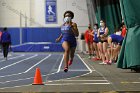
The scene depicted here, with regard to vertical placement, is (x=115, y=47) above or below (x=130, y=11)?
below

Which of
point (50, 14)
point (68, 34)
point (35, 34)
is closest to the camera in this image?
point (68, 34)

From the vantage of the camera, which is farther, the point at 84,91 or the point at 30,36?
the point at 30,36

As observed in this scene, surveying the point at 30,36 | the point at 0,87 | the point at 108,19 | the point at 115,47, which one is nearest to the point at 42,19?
the point at 30,36

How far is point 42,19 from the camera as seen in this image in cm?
4984

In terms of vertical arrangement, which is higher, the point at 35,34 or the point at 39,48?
the point at 35,34

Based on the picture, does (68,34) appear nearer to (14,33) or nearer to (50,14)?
(14,33)

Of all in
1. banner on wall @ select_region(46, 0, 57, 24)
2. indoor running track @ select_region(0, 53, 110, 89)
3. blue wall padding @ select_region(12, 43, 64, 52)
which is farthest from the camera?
banner on wall @ select_region(46, 0, 57, 24)

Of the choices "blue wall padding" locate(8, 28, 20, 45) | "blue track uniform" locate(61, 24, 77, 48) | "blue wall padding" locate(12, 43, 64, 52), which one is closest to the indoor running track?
"blue track uniform" locate(61, 24, 77, 48)

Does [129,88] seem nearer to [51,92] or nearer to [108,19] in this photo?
[51,92]

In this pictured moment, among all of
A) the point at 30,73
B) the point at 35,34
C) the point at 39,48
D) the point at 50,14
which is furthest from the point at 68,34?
the point at 50,14

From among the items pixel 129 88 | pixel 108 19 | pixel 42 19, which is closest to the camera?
pixel 129 88

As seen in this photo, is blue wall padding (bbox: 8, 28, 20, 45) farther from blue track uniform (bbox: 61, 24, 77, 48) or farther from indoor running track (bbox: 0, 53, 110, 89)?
blue track uniform (bbox: 61, 24, 77, 48)

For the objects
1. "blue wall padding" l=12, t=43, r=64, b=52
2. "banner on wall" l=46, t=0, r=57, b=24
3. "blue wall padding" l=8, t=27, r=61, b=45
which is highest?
"banner on wall" l=46, t=0, r=57, b=24

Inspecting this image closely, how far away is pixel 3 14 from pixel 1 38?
23.5 meters
